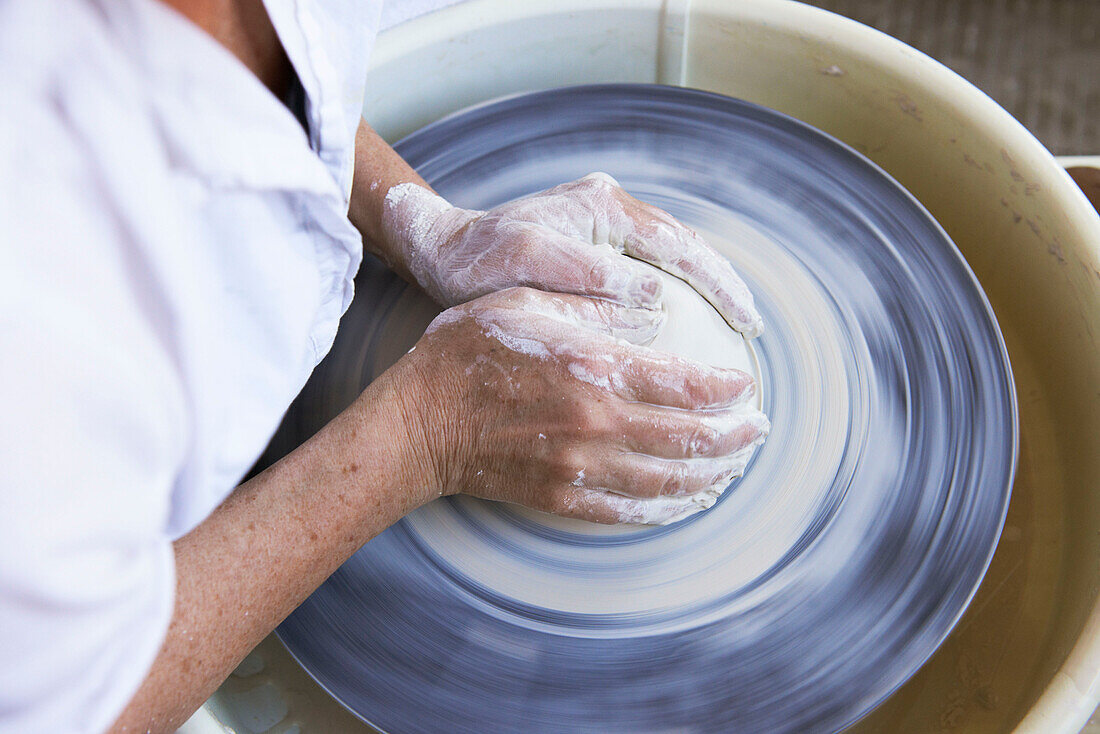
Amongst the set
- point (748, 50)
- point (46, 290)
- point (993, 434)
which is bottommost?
point (46, 290)

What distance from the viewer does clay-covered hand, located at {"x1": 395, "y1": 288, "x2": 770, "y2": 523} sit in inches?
33.9

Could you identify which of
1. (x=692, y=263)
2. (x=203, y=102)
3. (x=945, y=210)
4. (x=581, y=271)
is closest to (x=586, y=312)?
(x=581, y=271)

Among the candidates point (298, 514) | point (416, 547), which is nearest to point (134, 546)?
point (298, 514)

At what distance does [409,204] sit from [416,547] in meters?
0.45

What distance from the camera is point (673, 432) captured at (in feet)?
2.80

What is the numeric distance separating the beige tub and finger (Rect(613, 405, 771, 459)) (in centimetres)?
42

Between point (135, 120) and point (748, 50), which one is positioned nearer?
point (135, 120)

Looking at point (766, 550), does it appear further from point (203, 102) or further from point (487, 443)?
point (203, 102)

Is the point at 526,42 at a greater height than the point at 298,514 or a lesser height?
greater

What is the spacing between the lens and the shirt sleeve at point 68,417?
0.43m

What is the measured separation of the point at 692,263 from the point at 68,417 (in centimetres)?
73

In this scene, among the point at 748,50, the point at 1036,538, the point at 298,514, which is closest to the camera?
the point at 298,514

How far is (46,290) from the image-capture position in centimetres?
44

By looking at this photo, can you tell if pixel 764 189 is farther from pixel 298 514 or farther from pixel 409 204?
pixel 298 514
